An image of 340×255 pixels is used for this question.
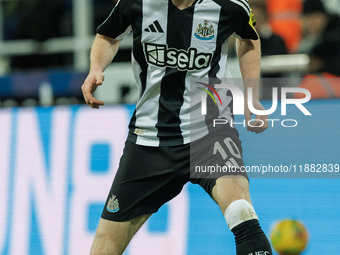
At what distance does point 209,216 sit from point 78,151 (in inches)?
46.2

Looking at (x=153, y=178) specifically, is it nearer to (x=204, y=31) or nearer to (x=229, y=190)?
(x=229, y=190)

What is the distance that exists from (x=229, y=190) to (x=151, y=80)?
0.78 metres

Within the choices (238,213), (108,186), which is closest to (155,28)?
(238,213)

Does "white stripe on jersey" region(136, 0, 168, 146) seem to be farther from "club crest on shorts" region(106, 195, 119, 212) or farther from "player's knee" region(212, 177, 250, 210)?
"player's knee" region(212, 177, 250, 210)

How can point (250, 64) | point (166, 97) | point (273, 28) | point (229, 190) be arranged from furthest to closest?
point (273, 28), point (250, 64), point (166, 97), point (229, 190)

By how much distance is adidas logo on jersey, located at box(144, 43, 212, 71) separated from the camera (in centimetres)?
412

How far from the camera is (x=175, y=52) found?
412 cm

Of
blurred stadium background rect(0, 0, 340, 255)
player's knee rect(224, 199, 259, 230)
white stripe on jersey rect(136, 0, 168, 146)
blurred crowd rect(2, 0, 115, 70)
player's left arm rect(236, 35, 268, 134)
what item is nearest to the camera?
player's knee rect(224, 199, 259, 230)

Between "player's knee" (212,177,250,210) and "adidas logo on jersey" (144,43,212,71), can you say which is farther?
"adidas logo on jersey" (144,43,212,71)

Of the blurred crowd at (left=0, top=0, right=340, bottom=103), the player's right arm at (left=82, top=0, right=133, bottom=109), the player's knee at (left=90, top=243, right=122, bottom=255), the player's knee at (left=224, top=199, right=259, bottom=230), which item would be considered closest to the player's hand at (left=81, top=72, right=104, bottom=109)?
the player's right arm at (left=82, top=0, right=133, bottom=109)

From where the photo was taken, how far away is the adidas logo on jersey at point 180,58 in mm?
4117

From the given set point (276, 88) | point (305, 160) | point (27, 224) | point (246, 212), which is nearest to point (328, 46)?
point (276, 88)

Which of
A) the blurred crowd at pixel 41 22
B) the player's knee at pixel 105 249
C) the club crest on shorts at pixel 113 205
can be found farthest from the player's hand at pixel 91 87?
the blurred crowd at pixel 41 22

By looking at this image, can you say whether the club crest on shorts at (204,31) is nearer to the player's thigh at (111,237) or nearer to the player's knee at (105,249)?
the player's thigh at (111,237)
